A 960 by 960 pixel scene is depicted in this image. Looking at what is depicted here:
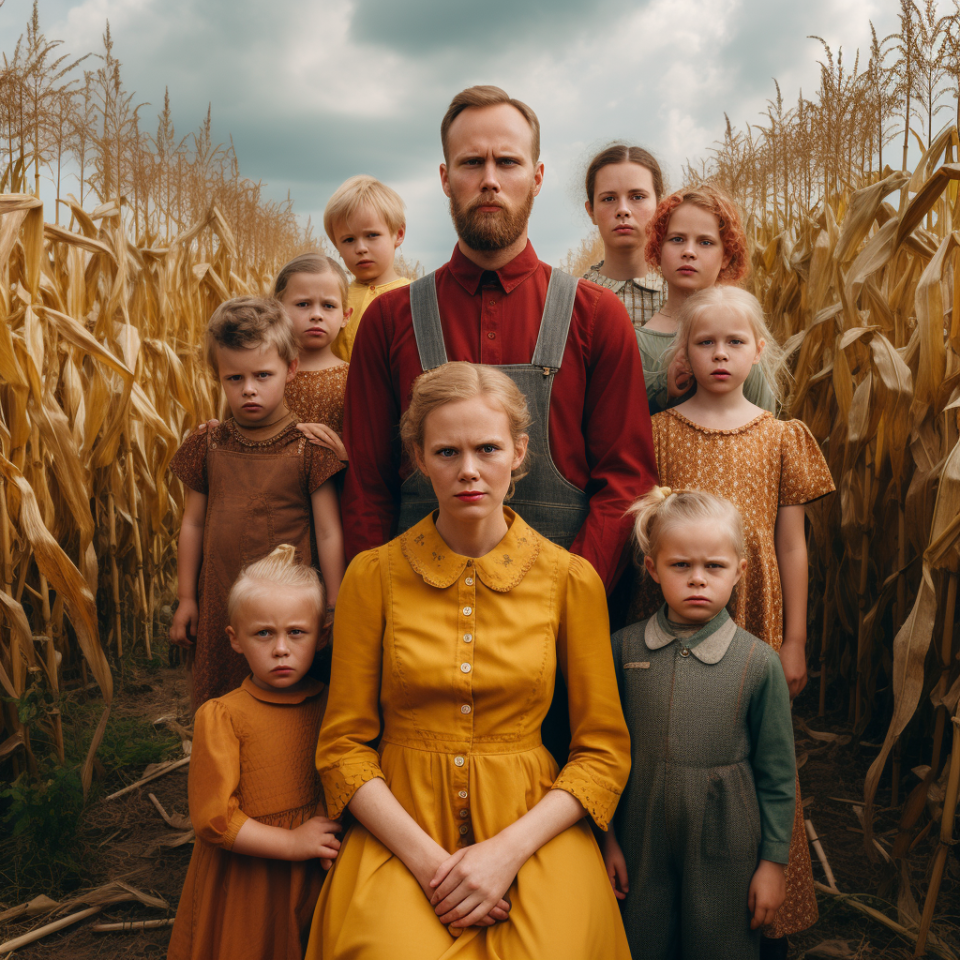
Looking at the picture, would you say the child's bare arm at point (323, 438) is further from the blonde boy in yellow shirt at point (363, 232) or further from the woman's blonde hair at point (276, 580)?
the blonde boy in yellow shirt at point (363, 232)

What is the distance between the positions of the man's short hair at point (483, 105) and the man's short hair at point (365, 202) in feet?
2.67

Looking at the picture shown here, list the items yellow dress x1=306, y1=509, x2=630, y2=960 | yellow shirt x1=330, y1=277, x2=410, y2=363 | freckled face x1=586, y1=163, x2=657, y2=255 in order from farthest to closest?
freckled face x1=586, y1=163, x2=657, y2=255 → yellow shirt x1=330, y1=277, x2=410, y2=363 → yellow dress x1=306, y1=509, x2=630, y2=960

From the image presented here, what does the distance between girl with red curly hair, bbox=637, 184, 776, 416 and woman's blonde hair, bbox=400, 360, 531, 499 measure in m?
0.74

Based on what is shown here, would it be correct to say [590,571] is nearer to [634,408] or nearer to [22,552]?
[634,408]

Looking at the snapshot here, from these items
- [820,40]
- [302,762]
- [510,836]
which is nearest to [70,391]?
[302,762]

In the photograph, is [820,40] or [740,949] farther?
[820,40]

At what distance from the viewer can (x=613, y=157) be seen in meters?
3.10

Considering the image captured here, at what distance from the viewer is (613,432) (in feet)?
6.72

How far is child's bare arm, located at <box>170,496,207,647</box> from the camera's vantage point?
225cm

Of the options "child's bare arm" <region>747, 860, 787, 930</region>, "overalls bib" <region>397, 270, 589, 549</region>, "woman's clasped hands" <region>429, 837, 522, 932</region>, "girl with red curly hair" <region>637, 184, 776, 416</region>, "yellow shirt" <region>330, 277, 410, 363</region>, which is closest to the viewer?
"woman's clasped hands" <region>429, 837, 522, 932</region>

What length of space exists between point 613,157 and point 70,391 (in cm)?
222

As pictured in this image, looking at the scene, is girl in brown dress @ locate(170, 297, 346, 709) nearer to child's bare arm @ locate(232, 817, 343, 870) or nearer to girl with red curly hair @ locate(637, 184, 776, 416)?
child's bare arm @ locate(232, 817, 343, 870)

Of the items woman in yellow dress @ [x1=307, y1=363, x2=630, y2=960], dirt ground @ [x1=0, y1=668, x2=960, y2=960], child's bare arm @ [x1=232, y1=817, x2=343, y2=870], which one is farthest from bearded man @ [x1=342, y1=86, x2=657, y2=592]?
dirt ground @ [x1=0, y1=668, x2=960, y2=960]

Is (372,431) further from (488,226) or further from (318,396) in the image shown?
(488,226)
